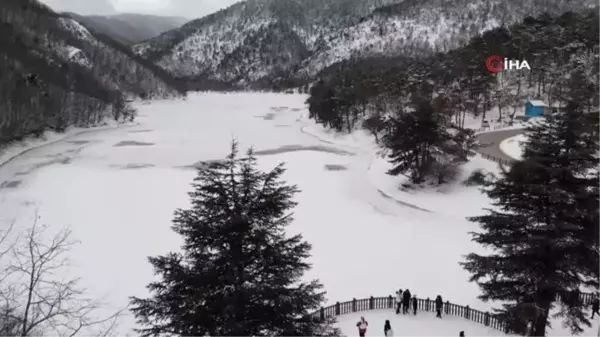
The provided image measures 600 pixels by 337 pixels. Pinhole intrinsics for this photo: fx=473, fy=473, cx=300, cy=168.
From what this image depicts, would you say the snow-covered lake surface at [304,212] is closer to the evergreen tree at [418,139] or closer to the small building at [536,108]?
the evergreen tree at [418,139]

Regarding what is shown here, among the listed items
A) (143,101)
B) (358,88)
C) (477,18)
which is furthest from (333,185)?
(477,18)

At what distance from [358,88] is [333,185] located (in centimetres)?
3273

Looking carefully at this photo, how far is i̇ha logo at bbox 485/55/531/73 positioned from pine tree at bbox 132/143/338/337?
218 ft

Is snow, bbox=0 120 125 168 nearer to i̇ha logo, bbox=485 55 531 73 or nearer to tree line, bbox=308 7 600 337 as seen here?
tree line, bbox=308 7 600 337

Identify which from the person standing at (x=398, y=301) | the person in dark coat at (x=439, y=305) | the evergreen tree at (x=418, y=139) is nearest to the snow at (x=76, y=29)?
the evergreen tree at (x=418, y=139)

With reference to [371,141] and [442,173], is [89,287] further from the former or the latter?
[371,141]

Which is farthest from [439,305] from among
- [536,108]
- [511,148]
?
[536,108]

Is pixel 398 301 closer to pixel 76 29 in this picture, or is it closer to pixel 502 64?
pixel 502 64

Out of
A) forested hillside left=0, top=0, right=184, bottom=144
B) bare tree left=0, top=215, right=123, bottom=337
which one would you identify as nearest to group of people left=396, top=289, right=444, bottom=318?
bare tree left=0, top=215, right=123, bottom=337

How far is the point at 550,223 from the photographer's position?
1188 cm

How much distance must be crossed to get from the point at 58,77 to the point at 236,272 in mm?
105501

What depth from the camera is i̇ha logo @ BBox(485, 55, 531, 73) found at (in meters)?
68.9

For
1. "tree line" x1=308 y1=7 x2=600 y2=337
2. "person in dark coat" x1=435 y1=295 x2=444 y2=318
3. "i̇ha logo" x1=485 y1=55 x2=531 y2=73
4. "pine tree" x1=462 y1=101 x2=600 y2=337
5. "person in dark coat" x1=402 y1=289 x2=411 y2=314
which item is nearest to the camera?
"pine tree" x1=462 y1=101 x2=600 y2=337

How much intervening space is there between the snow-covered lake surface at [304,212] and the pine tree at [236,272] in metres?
7.65
